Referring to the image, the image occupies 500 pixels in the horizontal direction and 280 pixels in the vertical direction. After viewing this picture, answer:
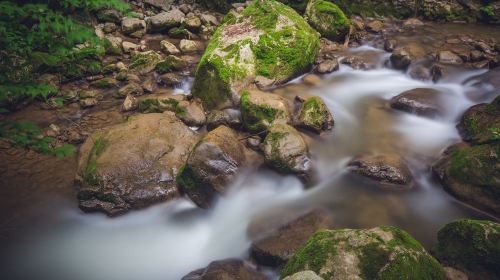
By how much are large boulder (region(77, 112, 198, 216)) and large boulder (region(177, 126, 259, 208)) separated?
331 millimetres

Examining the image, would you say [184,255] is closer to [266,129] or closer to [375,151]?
[266,129]

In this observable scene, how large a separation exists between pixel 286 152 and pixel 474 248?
8.92 ft

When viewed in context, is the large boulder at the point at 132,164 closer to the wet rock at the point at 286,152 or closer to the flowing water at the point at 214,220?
the flowing water at the point at 214,220

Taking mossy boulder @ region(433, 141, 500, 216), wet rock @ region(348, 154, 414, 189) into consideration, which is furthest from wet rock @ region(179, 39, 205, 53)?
mossy boulder @ region(433, 141, 500, 216)

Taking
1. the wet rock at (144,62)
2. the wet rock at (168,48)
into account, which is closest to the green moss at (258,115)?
the wet rock at (144,62)

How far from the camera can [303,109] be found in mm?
6160

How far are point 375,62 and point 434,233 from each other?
5.95m

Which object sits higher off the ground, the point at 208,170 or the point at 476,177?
the point at 476,177

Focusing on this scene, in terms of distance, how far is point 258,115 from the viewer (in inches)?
232

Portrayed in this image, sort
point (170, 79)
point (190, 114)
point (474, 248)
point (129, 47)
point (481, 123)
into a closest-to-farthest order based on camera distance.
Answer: point (474, 248), point (481, 123), point (190, 114), point (170, 79), point (129, 47)

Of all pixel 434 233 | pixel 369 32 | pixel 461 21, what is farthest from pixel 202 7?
pixel 434 233

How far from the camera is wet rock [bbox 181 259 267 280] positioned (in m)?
3.78

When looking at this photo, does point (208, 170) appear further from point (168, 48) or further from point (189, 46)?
point (189, 46)

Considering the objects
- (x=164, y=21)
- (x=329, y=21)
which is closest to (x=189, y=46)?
(x=164, y=21)
